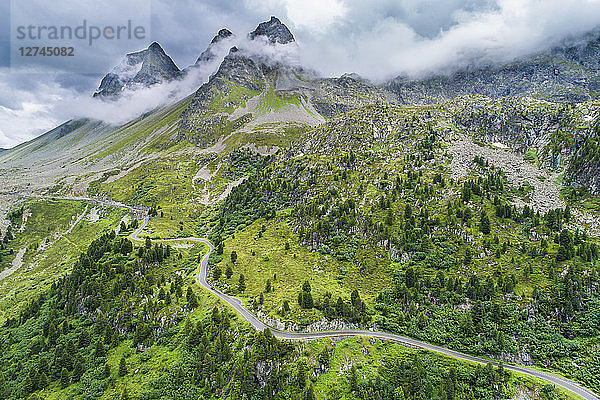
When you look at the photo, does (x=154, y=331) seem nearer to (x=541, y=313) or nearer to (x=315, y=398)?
Result: (x=315, y=398)

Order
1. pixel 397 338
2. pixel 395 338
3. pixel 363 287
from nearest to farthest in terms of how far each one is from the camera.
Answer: pixel 395 338, pixel 397 338, pixel 363 287

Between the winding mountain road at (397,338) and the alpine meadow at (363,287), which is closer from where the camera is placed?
the winding mountain road at (397,338)

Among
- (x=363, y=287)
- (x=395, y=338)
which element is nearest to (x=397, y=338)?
(x=395, y=338)

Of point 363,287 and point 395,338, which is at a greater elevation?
point 363,287

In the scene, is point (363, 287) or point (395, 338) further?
point (363, 287)

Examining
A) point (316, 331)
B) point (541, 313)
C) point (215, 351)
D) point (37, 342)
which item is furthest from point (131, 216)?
point (541, 313)

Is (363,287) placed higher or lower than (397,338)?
higher

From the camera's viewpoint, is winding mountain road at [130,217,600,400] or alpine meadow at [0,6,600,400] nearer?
winding mountain road at [130,217,600,400]

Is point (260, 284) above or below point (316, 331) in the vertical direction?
above

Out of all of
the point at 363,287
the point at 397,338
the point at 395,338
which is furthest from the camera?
the point at 363,287

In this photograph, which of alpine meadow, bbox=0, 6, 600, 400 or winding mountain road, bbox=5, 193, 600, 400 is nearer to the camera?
winding mountain road, bbox=5, 193, 600, 400

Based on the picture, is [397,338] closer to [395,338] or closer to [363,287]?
[395,338]
